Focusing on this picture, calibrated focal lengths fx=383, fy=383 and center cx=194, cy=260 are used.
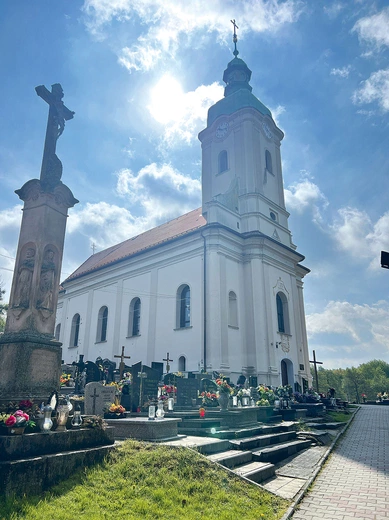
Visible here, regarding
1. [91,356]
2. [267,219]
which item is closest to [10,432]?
[267,219]

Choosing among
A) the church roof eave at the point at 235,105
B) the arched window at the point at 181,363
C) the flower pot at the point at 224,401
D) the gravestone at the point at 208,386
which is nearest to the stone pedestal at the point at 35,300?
the flower pot at the point at 224,401

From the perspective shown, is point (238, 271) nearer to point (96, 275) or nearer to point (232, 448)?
point (96, 275)

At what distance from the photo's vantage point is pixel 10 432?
5078mm

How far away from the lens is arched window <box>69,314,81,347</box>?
31484 mm

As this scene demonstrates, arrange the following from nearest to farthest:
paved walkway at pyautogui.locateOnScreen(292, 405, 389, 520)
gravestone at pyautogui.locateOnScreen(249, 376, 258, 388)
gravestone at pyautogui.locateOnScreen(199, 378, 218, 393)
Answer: paved walkway at pyautogui.locateOnScreen(292, 405, 389, 520) → gravestone at pyautogui.locateOnScreen(199, 378, 218, 393) → gravestone at pyautogui.locateOnScreen(249, 376, 258, 388)

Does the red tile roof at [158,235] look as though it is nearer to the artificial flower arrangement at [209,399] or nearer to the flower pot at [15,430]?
the artificial flower arrangement at [209,399]

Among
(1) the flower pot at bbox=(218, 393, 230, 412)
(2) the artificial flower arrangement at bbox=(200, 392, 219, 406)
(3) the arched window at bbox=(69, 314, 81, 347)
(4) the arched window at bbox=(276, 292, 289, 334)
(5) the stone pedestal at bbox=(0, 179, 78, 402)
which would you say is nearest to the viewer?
(5) the stone pedestal at bbox=(0, 179, 78, 402)

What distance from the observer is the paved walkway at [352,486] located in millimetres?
5203

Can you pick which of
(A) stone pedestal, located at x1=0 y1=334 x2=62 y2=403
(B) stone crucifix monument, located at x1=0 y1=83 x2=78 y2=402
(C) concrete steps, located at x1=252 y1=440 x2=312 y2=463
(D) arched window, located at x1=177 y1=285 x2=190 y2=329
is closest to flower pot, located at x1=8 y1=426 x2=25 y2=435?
(B) stone crucifix monument, located at x1=0 y1=83 x2=78 y2=402

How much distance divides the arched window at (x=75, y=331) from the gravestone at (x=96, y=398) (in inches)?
896

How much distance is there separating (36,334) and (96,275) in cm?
2265

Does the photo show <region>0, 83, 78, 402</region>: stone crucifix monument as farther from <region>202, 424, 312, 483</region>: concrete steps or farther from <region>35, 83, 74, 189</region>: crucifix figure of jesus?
<region>202, 424, 312, 483</region>: concrete steps

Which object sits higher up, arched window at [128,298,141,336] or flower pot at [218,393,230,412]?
arched window at [128,298,141,336]

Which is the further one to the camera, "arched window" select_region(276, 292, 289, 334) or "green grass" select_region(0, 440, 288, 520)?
"arched window" select_region(276, 292, 289, 334)
